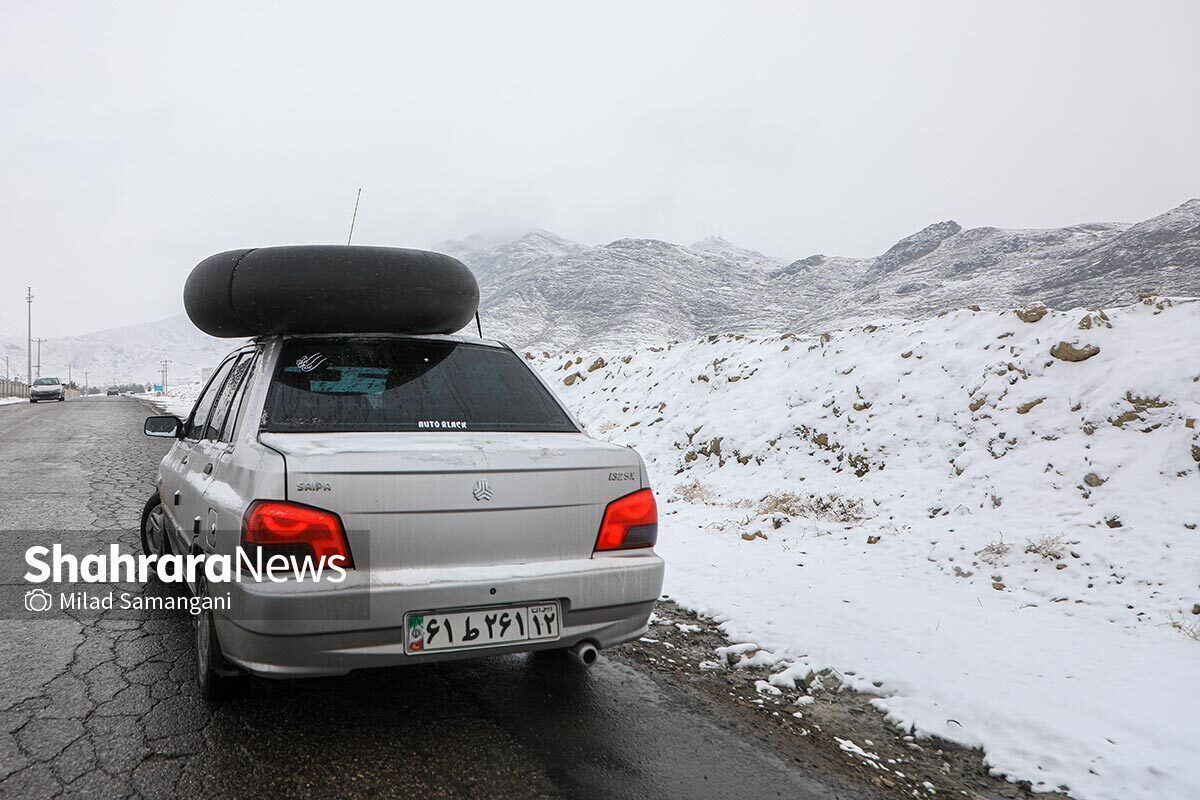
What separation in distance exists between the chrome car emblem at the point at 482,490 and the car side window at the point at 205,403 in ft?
7.16

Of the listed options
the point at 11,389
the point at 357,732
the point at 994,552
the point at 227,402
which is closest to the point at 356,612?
the point at 357,732

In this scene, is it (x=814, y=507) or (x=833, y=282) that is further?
(x=833, y=282)

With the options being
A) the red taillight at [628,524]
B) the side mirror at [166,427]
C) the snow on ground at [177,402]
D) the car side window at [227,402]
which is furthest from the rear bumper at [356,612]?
the snow on ground at [177,402]

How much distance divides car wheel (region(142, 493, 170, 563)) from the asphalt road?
0.64 meters

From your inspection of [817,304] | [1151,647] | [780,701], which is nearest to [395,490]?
[780,701]

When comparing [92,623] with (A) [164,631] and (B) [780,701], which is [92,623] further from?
(B) [780,701]

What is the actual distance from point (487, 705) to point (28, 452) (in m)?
13.0

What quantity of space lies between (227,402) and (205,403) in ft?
2.88

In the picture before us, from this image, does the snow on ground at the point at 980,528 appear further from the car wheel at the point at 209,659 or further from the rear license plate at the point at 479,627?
the car wheel at the point at 209,659

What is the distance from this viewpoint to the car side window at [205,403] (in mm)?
4070

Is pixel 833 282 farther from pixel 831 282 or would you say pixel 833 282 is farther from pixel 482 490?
pixel 482 490

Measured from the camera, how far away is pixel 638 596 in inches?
116

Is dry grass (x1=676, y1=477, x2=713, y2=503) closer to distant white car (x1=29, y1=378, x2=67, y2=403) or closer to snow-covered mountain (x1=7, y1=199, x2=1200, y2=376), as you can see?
distant white car (x1=29, y1=378, x2=67, y2=403)

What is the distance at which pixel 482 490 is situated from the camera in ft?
8.63
